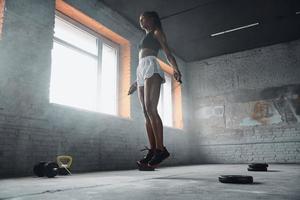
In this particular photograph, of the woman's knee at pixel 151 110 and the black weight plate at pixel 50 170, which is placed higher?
the woman's knee at pixel 151 110

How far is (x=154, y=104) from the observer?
262 centimetres

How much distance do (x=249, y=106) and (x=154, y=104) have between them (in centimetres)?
516

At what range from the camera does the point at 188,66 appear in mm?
8367

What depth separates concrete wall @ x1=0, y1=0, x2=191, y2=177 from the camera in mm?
3119

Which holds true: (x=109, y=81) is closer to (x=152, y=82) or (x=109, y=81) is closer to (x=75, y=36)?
(x=75, y=36)

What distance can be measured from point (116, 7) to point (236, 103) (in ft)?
13.4

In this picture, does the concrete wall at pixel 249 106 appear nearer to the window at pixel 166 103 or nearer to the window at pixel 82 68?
the window at pixel 166 103

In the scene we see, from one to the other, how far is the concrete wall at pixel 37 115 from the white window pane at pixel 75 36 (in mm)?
366

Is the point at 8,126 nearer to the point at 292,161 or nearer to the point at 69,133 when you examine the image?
the point at 69,133

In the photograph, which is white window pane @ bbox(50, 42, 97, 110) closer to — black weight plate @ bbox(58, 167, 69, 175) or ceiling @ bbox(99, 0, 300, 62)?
black weight plate @ bbox(58, 167, 69, 175)

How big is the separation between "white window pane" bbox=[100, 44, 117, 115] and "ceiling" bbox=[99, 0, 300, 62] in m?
0.86

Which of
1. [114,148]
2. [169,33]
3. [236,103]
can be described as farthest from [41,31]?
[236,103]

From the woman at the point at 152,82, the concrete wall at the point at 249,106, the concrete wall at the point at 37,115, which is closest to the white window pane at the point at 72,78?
the concrete wall at the point at 37,115

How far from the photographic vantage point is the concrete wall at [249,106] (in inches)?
262
